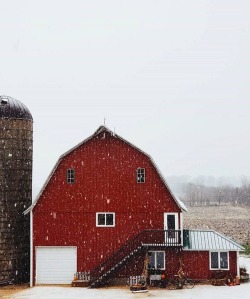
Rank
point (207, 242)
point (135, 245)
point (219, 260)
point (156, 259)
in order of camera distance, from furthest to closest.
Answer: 1. point (207, 242)
2. point (156, 259)
3. point (135, 245)
4. point (219, 260)

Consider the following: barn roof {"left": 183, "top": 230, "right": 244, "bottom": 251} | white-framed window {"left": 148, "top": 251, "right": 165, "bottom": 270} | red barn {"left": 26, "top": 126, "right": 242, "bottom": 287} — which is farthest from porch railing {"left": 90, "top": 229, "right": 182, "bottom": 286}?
barn roof {"left": 183, "top": 230, "right": 244, "bottom": 251}

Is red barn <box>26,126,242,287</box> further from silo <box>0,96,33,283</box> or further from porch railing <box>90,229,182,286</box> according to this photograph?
silo <box>0,96,33,283</box>

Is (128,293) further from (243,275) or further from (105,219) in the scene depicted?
(243,275)

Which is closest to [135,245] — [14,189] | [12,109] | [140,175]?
[140,175]

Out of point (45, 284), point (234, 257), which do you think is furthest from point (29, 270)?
point (234, 257)

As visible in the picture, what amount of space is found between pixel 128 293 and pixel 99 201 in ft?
19.0

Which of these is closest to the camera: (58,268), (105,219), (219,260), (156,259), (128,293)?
(128,293)

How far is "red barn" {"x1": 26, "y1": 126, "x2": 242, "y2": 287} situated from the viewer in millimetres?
32969

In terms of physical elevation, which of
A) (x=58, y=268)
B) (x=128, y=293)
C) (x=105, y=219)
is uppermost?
(x=105, y=219)

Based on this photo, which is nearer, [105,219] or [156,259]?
[156,259]

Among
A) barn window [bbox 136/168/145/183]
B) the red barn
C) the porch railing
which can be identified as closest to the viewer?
the porch railing

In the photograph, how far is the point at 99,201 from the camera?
3328 centimetres

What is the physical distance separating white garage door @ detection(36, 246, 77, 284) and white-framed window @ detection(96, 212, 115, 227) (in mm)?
2020

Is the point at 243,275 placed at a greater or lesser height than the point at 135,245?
lesser
